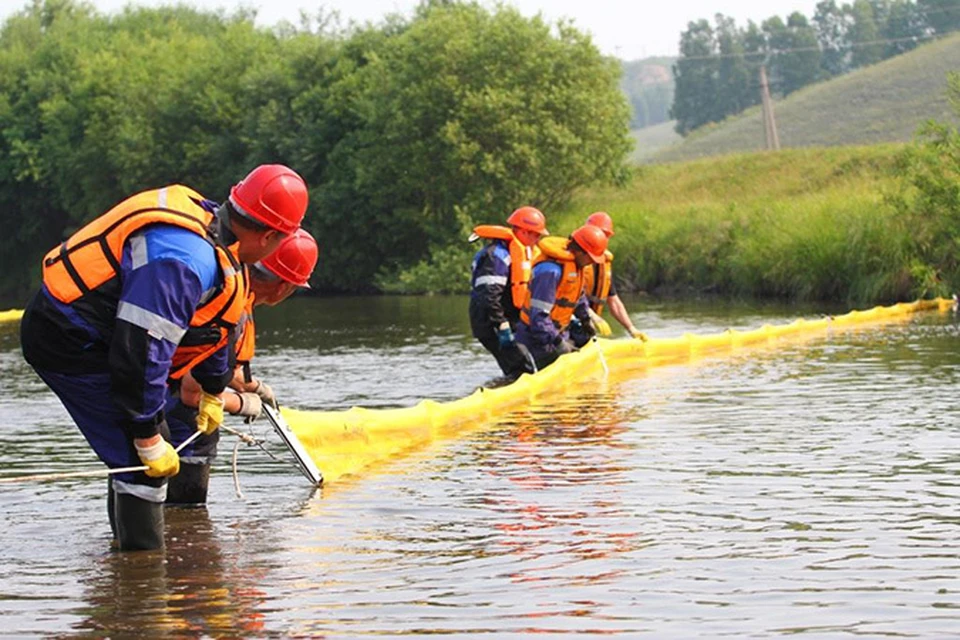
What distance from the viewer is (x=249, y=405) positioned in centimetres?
935

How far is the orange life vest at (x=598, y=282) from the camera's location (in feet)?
58.8

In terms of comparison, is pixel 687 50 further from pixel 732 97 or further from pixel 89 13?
pixel 89 13

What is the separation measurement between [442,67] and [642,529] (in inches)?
1733

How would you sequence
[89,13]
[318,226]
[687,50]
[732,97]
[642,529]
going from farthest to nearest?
[687,50] → [732,97] → [89,13] → [318,226] → [642,529]

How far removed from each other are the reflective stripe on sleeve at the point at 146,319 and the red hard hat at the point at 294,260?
169 centimetres

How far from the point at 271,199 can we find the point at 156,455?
50.1 inches

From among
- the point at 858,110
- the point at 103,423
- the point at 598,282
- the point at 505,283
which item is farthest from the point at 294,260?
the point at 858,110

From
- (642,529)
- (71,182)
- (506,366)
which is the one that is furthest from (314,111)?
(642,529)

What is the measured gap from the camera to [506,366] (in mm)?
17406

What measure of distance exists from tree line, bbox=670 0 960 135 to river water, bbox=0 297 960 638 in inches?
5035

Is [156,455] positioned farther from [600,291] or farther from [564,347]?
[600,291]

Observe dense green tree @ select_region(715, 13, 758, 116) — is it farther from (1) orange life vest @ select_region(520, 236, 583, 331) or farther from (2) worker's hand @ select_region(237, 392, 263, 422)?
(2) worker's hand @ select_region(237, 392, 263, 422)

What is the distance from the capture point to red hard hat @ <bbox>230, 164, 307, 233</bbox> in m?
7.62

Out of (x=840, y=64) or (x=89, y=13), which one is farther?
(x=840, y=64)
